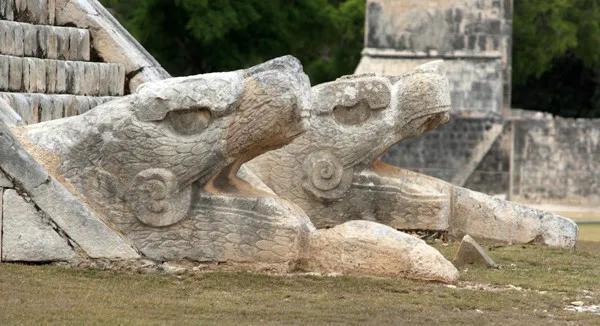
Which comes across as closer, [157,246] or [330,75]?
[157,246]

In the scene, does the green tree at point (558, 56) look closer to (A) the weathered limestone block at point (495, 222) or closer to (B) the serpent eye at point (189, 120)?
(A) the weathered limestone block at point (495, 222)

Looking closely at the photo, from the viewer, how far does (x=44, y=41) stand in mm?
13391

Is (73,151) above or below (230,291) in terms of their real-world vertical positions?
above

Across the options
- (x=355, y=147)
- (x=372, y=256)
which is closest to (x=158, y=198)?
(x=372, y=256)

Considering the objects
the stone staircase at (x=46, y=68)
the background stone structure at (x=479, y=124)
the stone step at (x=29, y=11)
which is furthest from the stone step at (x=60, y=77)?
the background stone structure at (x=479, y=124)

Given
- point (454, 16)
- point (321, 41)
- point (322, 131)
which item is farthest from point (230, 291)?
point (321, 41)

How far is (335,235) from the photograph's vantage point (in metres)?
10.9

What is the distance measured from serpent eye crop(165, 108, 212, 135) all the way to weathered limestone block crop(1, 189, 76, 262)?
90 cm

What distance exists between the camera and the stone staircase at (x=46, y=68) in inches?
497

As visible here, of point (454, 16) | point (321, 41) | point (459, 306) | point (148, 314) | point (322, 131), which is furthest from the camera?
point (321, 41)

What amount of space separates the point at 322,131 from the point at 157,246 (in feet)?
10.9

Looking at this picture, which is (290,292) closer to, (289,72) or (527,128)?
(289,72)

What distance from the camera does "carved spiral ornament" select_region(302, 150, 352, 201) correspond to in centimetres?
1389

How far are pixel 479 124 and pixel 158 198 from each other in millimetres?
23138
